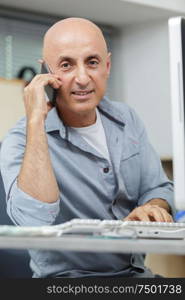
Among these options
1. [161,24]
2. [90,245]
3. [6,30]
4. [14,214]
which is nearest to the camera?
[90,245]

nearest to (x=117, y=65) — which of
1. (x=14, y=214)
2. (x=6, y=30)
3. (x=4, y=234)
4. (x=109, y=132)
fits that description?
(x=6, y=30)

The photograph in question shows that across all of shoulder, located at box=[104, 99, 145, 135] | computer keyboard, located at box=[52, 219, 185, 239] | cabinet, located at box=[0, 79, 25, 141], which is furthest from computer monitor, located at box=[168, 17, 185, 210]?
cabinet, located at box=[0, 79, 25, 141]

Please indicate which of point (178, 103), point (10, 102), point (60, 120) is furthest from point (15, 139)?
point (10, 102)

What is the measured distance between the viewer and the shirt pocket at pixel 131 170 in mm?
1572

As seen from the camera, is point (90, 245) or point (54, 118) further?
point (54, 118)

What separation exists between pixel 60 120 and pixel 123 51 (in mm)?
1285

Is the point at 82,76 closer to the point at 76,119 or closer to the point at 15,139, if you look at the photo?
the point at 76,119

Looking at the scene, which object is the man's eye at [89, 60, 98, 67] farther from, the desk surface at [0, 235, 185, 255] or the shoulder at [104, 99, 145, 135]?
the desk surface at [0, 235, 185, 255]

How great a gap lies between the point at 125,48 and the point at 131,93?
0.67 feet

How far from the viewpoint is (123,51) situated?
9.03ft

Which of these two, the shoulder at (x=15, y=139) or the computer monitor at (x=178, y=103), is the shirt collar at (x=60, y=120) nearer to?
the shoulder at (x=15, y=139)

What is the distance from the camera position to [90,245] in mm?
825

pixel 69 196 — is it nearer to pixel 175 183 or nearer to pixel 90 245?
pixel 175 183

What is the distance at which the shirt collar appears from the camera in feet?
4.96
